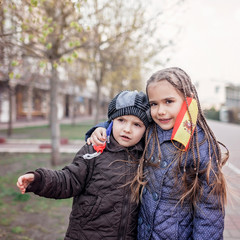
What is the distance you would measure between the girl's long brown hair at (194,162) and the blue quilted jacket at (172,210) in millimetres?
28

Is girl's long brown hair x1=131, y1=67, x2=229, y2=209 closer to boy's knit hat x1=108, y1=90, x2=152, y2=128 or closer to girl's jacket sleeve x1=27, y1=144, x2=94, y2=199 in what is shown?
boy's knit hat x1=108, y1=90, x2=152, y2=128

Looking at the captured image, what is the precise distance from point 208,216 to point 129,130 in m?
0.71

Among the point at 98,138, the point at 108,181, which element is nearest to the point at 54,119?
the point at 98,138

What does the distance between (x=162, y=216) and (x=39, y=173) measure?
0.80 m

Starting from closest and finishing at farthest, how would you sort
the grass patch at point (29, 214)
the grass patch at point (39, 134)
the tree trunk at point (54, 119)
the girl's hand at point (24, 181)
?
1. the girl's hand at point (24, 181)
2. the grass patch at point (29, 214)
3. the tree trunk at point (54, 119)
4. the grass patch at point (39, 134)

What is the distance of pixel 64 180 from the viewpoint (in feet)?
5.32

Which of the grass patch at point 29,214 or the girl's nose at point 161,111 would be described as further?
the grass patch at point 29,214

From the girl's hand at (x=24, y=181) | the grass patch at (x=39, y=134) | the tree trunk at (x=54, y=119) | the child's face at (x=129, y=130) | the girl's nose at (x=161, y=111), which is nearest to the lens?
the girl's hand at (x=24, y=181)

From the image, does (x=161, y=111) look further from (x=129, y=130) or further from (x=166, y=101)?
(x=129, y=130)

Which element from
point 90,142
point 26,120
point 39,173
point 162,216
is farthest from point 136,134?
point 26,120

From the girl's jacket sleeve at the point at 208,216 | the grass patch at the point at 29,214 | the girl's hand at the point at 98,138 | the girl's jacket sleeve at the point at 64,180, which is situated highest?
the girl's hand at the point at 98,138

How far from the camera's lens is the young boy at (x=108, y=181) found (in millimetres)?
1637

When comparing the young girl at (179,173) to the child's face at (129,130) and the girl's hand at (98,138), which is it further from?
the girl's hand at (98,138)

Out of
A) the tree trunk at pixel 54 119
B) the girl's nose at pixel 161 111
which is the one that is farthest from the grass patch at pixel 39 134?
the girl's nose at pixel 161 111
